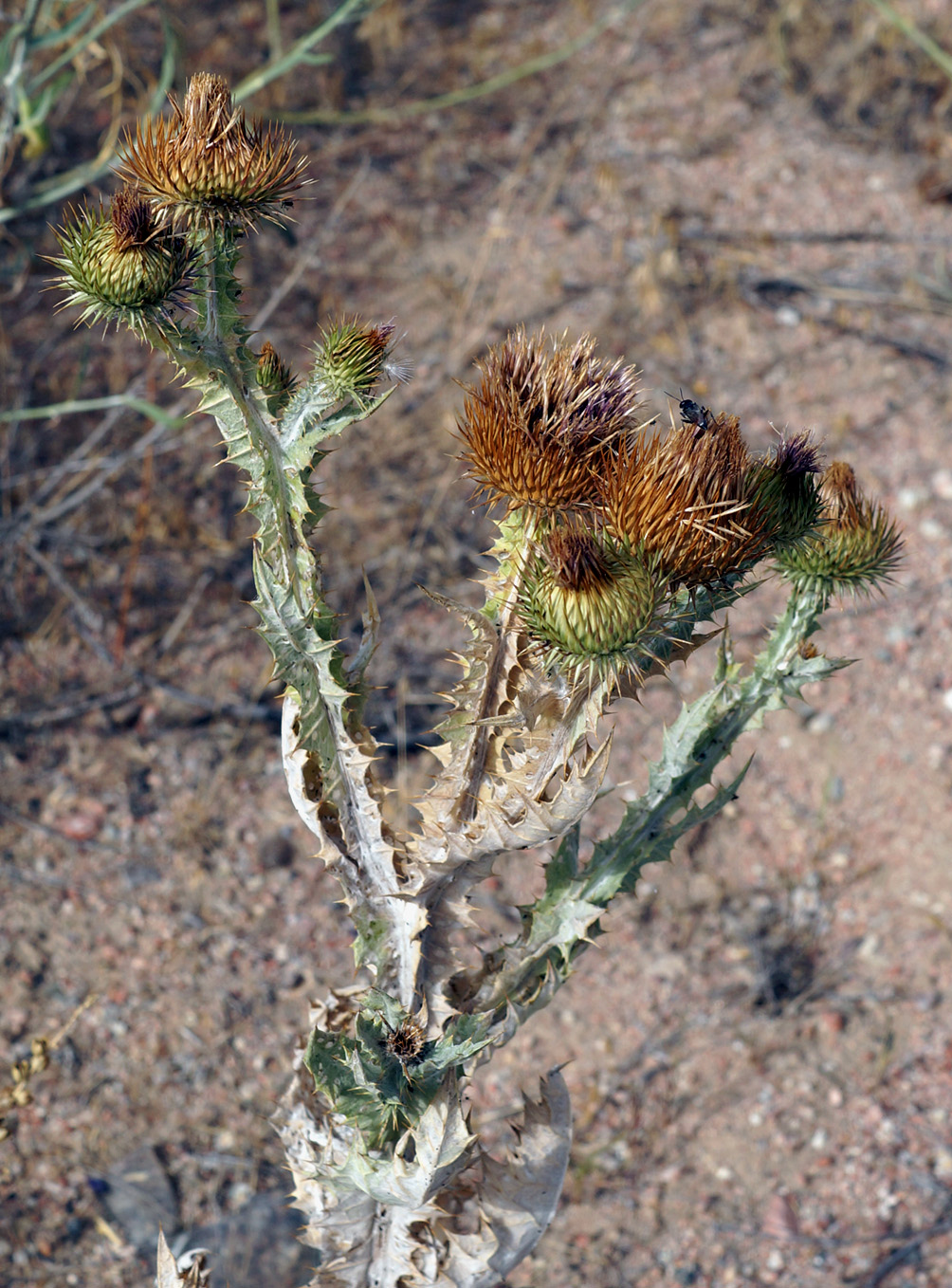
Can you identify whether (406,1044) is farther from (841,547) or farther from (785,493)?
(841,547)

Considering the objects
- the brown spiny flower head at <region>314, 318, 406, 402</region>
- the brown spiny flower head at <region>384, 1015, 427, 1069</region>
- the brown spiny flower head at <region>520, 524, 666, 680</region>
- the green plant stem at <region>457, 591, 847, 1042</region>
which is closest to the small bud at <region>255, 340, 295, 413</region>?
the brown spiny flower head at <region>314, 318, 406, 402</region>

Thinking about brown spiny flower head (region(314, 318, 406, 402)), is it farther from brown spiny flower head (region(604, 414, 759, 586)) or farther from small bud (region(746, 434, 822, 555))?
small bud (region(746, 434, 822, 555))

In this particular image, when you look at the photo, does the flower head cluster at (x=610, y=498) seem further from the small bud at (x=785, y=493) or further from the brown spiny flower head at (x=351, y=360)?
the brown spiny flower head at (x=351, y=360)

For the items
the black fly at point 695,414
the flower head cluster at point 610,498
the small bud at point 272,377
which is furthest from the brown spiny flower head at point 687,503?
the small bud at point 272,377

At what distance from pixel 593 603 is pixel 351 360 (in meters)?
0.74

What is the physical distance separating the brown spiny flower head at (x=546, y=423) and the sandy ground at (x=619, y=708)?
2.08 m

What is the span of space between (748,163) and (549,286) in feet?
6.77

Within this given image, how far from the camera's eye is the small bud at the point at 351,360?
91.2 inches

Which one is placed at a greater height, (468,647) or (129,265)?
(129,265)

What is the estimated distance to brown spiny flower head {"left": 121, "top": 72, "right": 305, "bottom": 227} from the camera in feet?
7.25

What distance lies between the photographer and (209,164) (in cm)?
221

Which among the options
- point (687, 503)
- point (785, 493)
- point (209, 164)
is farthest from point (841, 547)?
point (209, 164)

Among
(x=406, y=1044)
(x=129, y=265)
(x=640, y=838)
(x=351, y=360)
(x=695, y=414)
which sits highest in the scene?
(x=129, y=265)

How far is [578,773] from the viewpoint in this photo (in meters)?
2.17
